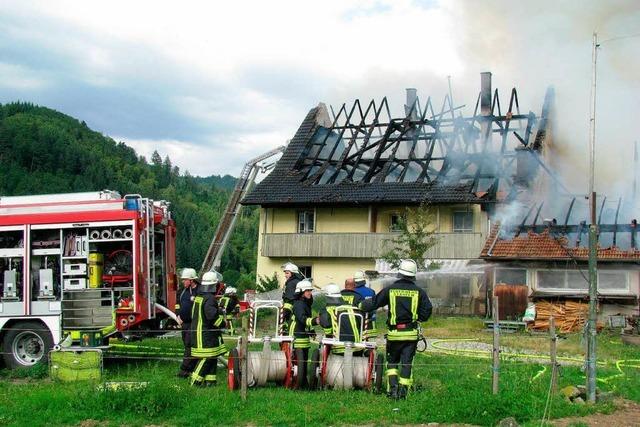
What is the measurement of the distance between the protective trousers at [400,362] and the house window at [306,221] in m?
25.0

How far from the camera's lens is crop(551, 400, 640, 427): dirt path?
8.87 meters

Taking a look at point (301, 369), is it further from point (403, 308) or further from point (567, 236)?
point (567, 236)

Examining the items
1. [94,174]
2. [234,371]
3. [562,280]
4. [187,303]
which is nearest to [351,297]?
[234,371]

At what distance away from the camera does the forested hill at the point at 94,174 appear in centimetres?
7588

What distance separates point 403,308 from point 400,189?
2282 cm

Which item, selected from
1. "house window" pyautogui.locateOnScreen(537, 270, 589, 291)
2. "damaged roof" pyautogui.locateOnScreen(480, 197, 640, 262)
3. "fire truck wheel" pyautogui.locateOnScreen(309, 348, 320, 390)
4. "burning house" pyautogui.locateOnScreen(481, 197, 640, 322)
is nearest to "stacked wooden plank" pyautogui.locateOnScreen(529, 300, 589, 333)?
"burning house" pyautogui.locateOnScreen(481, 197, 640, 322)

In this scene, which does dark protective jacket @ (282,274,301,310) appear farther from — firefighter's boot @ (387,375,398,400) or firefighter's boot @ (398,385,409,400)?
firefighter's boot @ (398,385,409,400)

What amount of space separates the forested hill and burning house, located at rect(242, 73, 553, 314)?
2959 cm

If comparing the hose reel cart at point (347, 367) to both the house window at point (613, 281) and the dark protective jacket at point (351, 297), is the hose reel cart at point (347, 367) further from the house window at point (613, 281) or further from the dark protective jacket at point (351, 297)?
the house window at point (613, 281)

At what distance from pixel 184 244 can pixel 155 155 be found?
46727mm

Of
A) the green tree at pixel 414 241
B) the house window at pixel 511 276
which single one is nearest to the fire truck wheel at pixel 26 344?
the green tree at pixel 414 241

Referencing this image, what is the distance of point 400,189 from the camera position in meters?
32.8

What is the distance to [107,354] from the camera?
Answer: 44.7 ft

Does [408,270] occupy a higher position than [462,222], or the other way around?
[462,222]
